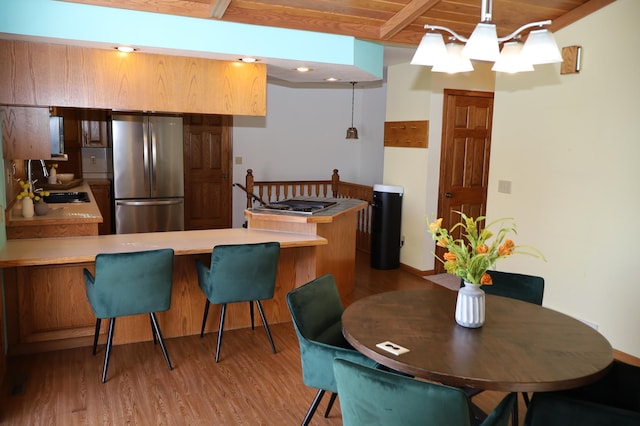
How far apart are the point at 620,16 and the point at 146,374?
4.13 meters

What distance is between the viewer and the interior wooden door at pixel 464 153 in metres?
5.93

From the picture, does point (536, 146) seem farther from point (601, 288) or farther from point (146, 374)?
point (146, 374)

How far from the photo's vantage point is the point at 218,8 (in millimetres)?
3365

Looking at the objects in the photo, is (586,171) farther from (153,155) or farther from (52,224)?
(153,155)

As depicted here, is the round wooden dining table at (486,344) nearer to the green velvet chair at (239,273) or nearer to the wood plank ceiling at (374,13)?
the green velvet chair at (239,273)

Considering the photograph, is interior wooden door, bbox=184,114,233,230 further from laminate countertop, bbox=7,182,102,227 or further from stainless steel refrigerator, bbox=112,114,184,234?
laminate countertop, bbox=7,182,102,227

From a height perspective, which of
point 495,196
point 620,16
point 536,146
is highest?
point 620,16

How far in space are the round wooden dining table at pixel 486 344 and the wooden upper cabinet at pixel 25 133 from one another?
8.57ft

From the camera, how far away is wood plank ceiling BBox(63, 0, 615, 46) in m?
3.40

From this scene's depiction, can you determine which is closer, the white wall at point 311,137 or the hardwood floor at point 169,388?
the hardwood floor at point 169,388

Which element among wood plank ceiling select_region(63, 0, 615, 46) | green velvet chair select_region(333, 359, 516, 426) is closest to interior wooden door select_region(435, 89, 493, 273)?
wood plank ceiling select_region(63, 0, 615, 46)

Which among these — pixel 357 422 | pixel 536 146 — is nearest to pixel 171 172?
pixel 536 146

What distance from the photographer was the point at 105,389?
3.20 meters

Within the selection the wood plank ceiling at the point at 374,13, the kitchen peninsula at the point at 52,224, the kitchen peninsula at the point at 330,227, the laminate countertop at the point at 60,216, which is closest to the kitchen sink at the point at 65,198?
Result: the laminate countertop at the point at 60,216
